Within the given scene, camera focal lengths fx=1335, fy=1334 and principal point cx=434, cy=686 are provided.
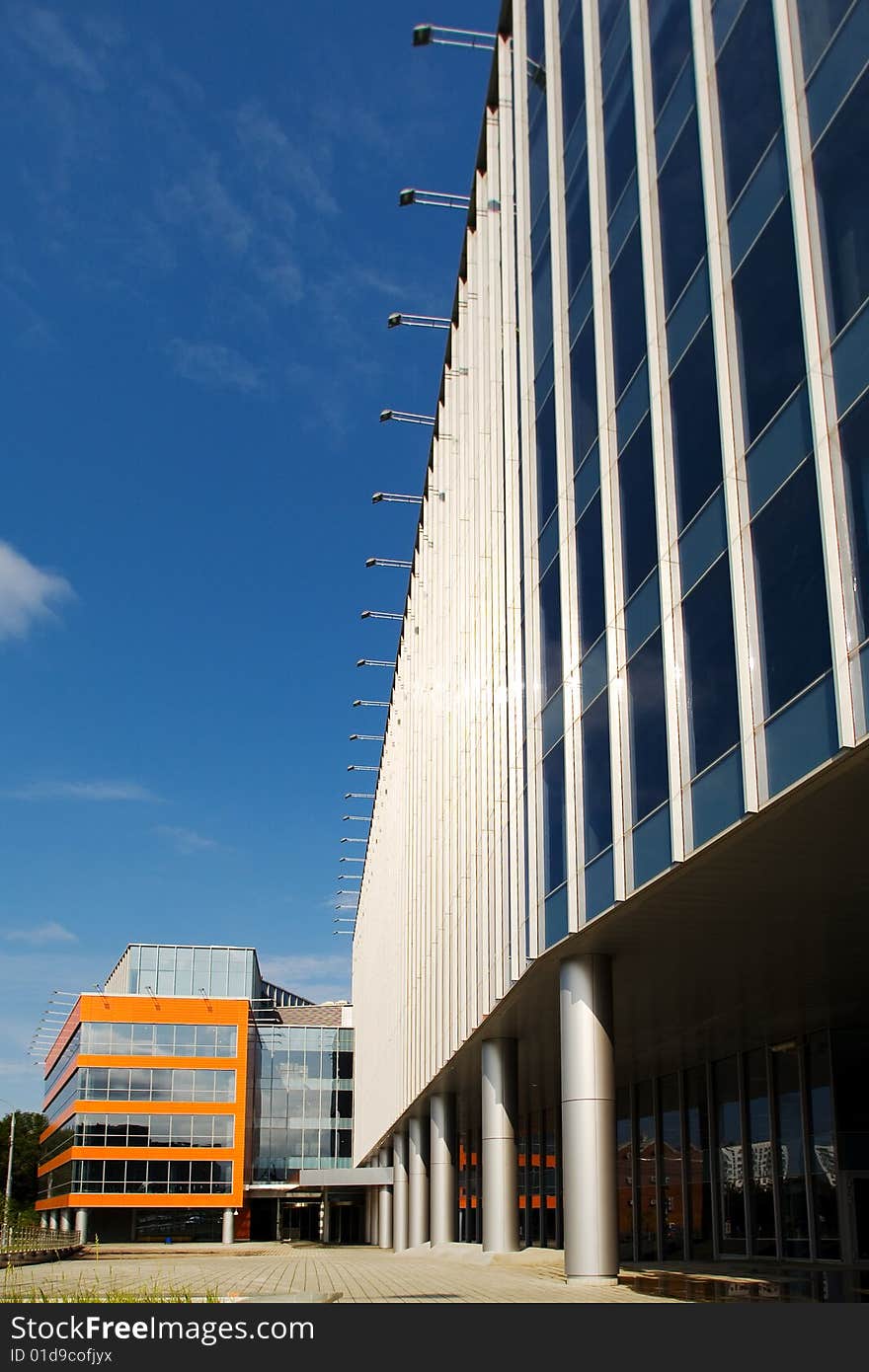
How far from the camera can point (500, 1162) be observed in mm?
31609

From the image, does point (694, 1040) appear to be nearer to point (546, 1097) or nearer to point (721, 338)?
point (546, 1097)

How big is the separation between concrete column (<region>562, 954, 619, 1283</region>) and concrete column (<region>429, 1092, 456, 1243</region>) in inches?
907

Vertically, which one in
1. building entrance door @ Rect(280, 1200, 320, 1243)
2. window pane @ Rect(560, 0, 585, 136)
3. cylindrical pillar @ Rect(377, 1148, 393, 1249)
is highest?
window pane @ Rect(560, 0, 585, 136)

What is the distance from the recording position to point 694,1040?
31.2 metres

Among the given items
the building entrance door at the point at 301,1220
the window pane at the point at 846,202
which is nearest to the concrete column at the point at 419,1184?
the window pane at the point at 846,202

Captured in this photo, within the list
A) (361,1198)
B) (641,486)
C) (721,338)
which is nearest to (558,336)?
(641,486)

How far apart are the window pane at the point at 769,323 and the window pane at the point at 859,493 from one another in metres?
1.29

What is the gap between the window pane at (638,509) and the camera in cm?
1880

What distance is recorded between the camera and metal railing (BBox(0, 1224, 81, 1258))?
172 ft

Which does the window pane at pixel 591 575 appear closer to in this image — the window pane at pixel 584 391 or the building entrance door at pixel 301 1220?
the window pane at pixel 584 391

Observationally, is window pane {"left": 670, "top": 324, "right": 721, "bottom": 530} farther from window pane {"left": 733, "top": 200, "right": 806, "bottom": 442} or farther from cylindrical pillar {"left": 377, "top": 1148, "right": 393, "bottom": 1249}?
cylindrical pillar {"left": 377, "top": 1148, "right": 393, "bottom": 1249}

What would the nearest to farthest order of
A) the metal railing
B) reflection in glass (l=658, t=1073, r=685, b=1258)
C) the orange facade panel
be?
reflection in glass (l=658, t=1073, r=685, b=1258) → the metal railing → the orange facade panel

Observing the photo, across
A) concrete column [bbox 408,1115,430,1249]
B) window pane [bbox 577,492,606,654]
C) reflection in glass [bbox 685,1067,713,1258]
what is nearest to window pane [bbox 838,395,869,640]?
window pane [bbox 577,492,606,654]

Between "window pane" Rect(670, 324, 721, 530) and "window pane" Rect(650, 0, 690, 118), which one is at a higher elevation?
"window pane" Rect(650, 0, 690, 118)
